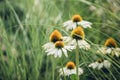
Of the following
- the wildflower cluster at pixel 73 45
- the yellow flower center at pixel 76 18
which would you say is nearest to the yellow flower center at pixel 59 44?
the wildflower cluster at pixel 73 45

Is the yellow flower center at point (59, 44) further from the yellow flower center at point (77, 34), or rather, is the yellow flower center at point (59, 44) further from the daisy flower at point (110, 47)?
the daisy flower at point (110, 47)

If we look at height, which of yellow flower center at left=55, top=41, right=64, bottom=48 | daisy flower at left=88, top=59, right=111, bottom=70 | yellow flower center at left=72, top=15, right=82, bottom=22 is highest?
yellow flower center at left=72, top=15, right=82, bottom=22

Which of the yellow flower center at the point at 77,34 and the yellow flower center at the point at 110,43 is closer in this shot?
the yellow flower center at the point at 77,34

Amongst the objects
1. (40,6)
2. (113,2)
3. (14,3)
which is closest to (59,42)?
(113,2)

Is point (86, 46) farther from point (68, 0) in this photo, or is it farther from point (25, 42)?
point (68, 0)

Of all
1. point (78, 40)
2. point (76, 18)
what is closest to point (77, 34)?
point (78, 40)

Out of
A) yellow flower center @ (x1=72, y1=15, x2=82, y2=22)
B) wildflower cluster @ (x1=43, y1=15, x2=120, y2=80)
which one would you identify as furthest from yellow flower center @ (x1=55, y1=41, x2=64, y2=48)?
yellow flower center @ (x1=72, y1=15, x2=82, y2=22)

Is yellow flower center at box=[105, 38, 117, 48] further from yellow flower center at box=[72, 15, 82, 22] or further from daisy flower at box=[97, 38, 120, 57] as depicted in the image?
yellow flower center at box=[72, 15, 82, 22]

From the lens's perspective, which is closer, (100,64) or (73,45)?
(73,45)

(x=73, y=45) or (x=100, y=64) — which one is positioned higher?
(x=73, y=45)

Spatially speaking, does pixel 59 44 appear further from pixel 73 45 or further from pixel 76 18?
pixel 76 18

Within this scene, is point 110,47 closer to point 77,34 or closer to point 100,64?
point 100,64
